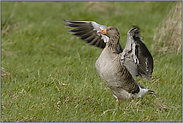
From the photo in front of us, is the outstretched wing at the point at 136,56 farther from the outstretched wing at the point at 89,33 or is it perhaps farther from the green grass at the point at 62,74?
the outstretched wing at the point at 89,33

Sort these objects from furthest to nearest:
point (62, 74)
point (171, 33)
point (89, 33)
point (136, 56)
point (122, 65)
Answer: point (171, 33)
point (62, 74)
point (89, 33)
point (122, 65)
point (136, 56)

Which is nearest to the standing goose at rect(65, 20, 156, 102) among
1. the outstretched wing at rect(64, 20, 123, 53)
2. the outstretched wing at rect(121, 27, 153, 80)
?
the outstretched wing at rect(121, 27, 153, 80)

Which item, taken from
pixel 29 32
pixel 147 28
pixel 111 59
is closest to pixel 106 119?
pixel 111 59

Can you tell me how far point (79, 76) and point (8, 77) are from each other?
6.15 ft

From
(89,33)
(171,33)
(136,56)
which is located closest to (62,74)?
(89,33)

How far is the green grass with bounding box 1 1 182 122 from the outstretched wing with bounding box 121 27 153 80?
28.2 inches

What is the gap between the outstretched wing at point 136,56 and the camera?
182 inches

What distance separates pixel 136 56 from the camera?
16.2ft

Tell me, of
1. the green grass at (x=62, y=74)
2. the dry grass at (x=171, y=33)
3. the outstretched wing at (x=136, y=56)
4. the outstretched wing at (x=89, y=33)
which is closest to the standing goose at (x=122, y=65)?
the outstretched wing at (x=136, y=56)

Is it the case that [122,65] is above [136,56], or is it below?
below

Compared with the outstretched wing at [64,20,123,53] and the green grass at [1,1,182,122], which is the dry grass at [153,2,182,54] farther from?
the outstretched wing at [64,20,123,53]

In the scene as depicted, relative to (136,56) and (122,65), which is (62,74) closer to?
(122,65)

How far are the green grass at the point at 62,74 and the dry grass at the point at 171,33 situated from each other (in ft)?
0.91

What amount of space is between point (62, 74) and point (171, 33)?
3.92m
